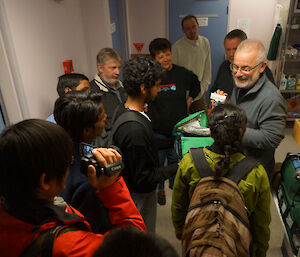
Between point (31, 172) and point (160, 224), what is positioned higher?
point (31, 172)

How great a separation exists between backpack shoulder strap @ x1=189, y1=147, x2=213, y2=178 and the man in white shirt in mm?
2333

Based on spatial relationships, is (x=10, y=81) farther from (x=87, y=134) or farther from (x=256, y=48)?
(x=256, y=48)

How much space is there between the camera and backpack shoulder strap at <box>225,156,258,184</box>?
1.22m

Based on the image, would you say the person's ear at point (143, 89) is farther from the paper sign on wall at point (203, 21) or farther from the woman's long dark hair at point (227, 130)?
the paper sign on wall at point (203, 21)

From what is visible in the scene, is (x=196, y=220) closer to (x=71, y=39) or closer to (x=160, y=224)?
(x=160, y=224)

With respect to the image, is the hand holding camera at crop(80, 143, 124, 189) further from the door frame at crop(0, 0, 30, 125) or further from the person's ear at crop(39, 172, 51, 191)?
the door frame at crop(0, 0, 30, 125)

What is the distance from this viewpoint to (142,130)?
4.47 feet

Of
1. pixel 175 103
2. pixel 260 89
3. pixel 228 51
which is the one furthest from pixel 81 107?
pixel 228 51

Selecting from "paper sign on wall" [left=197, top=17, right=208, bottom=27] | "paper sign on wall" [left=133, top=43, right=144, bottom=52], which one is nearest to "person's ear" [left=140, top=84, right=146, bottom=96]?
"paper sign on wall" [left=133, top=43, right=144, bottom=52]

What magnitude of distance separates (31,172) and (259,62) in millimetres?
1719

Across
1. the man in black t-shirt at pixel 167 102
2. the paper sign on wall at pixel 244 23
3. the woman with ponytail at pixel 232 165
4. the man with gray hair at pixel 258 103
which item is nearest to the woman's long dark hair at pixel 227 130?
the woman with ponytail at pixel 232 165

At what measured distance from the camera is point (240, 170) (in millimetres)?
1230

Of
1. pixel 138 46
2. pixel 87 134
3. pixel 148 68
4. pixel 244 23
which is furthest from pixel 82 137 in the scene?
pixel 138 46

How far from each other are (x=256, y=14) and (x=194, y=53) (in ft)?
3.96
